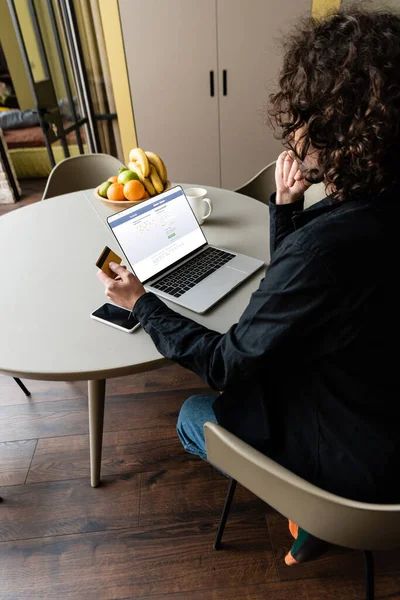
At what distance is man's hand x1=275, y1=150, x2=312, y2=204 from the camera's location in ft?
3.66

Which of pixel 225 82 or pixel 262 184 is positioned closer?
pixel 262 184

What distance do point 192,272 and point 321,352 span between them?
21.5 inches

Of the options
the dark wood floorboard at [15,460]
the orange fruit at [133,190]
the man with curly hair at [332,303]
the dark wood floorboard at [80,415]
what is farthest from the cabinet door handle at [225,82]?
the dark wood floorboard at [15,460]

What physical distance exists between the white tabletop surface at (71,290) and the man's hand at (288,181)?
189 millimetres

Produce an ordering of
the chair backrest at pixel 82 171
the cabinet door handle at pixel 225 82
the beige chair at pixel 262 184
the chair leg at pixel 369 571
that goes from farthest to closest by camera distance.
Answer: the cabinet door handle at pixel 225 82 < the chair backrest at pixel 82 171 < the beige chair at pixel 262 184 < the chair leg at pixel 369 571

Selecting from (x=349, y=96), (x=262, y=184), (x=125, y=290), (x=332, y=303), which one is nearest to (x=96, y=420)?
(x=125, y=290)

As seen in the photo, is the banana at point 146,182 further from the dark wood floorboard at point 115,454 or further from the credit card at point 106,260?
the dark wood floorboard at point 115,454

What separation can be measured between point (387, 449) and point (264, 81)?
9.75 feet

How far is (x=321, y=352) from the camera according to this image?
0.74 m

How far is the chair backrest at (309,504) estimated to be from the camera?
612mm

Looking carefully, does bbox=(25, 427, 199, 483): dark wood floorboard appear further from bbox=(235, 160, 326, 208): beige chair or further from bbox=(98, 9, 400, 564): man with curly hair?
bbox=(235, 160, 326, 208): beige chair

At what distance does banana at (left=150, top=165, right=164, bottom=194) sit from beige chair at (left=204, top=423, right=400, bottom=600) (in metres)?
1.08

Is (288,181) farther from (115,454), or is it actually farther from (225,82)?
(225,82)

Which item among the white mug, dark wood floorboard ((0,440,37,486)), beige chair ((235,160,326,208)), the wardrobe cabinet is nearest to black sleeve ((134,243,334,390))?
the white mug
